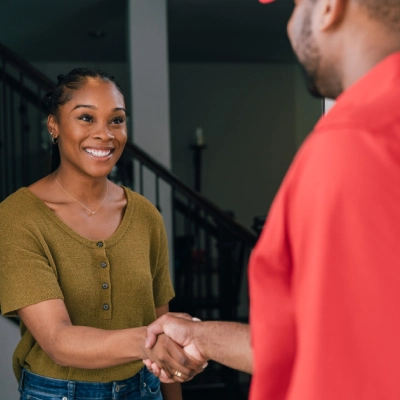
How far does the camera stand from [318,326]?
570 mm

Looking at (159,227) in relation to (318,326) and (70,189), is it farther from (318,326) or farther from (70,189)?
(318,326)

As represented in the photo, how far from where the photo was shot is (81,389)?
5.01 ft

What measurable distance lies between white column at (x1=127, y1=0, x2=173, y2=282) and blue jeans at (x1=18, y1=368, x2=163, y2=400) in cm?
386

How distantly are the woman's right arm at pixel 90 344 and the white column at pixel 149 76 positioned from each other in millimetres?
3954

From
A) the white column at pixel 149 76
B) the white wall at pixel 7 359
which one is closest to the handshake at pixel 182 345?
the white wall at pixel 7 359

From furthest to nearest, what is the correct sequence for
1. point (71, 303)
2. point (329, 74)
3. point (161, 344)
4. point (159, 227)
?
point (159, 227), point (71, 303), point (161, 344), point (329, 74)

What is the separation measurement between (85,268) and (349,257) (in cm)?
110

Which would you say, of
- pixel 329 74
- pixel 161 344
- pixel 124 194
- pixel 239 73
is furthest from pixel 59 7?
pixel 329 74

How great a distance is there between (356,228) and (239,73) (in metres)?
8.50

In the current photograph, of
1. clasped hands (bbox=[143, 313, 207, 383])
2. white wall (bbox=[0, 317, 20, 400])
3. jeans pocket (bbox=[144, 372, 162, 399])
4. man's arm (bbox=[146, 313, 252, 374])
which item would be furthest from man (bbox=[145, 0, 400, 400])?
white wall (bbox=[0, 317, 20, 400])

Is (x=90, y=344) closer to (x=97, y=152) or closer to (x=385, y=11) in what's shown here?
(x=97, y=152)

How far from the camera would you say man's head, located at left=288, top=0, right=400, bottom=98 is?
0.65m

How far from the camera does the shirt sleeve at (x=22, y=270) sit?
1469 mm

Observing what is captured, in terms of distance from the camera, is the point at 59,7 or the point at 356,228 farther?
the point at 59,7
